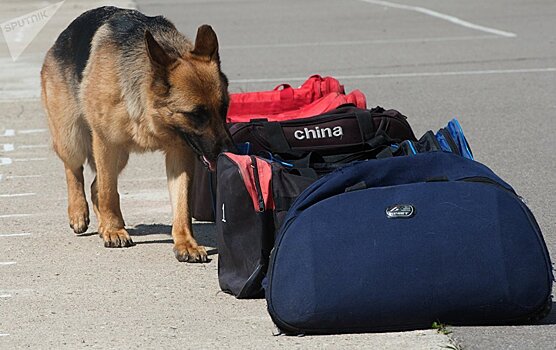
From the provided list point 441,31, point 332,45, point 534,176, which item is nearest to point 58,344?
point 534,176

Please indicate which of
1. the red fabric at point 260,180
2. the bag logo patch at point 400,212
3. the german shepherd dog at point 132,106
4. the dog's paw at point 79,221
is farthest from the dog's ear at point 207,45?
the bag logo patch at point 400,212

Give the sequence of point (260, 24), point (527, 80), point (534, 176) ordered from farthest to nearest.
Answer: point (260, 24) → point (527, 80) → point (534, 176)

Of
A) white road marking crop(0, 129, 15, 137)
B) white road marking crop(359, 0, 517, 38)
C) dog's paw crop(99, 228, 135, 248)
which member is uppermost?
dog's paw crop(99, 228, 135, 248)

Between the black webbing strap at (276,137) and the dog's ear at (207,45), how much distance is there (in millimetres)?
480

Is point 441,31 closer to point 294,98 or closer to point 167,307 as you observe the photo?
point 294,98

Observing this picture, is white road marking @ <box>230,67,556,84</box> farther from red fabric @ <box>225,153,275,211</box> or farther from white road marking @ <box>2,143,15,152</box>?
red fabric @ <box>225,153,275,211</box>

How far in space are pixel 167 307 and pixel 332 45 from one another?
11071 millimetres

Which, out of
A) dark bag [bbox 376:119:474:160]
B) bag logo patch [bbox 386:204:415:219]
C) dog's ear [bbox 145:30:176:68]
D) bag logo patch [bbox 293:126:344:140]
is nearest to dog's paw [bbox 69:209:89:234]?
dog's ear [bbox 145:30:176:68]

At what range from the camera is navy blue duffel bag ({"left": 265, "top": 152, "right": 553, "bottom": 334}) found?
185 inches

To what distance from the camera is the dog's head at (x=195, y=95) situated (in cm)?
600

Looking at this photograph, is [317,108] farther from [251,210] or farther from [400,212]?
[400,212]

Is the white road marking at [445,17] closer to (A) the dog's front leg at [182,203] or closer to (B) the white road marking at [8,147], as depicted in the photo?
(B) the white road marking at [8,147]

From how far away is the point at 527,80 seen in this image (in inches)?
493

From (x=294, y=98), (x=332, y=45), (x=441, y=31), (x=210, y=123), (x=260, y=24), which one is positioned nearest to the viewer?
(x=210, y=123)
